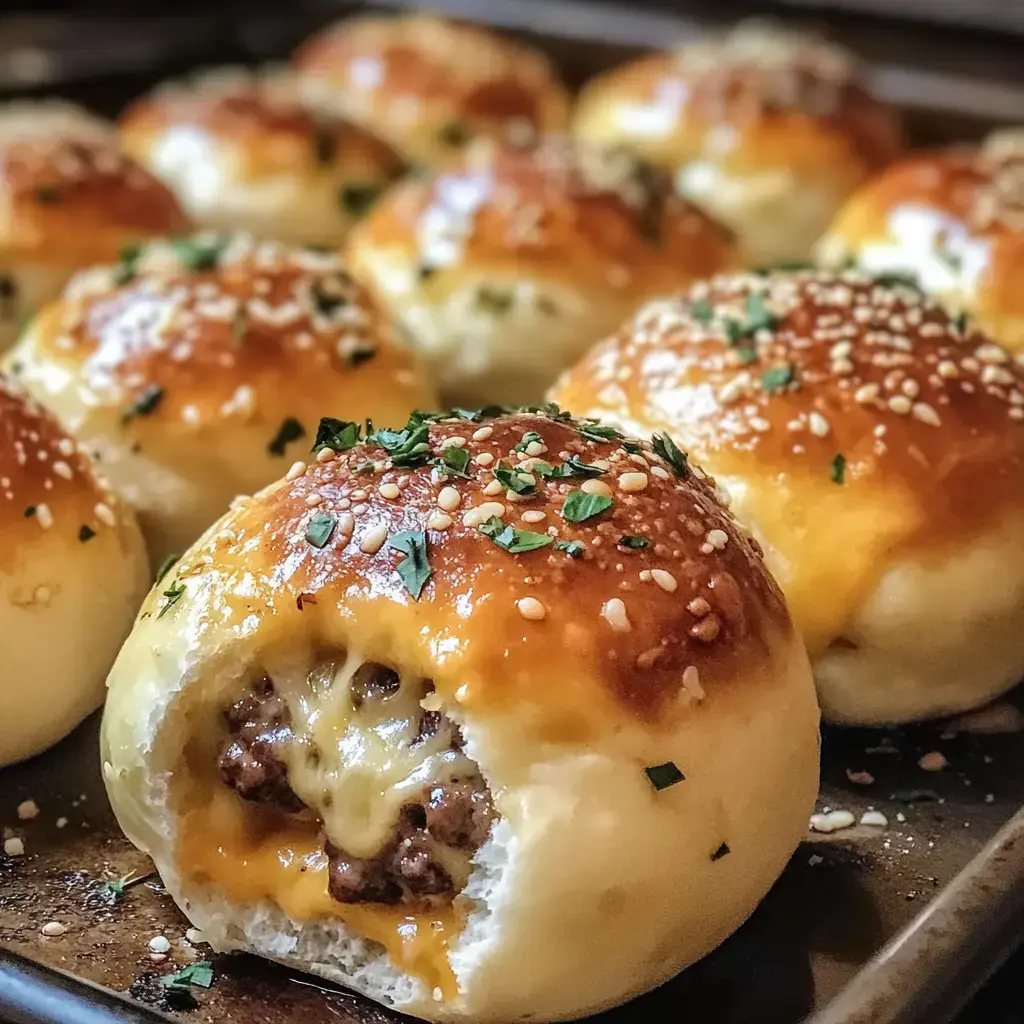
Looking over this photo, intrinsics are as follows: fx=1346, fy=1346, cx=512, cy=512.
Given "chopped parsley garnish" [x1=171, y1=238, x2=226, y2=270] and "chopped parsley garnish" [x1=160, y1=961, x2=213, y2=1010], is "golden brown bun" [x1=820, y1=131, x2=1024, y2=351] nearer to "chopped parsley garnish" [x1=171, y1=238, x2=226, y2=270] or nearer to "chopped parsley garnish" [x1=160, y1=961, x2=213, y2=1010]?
"chopped parsley garnish" [x1=171, y1=238, x2=226, y2=270]

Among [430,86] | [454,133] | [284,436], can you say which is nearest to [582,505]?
[284,436]

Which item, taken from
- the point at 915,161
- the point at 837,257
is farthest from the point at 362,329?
the point at 915,161

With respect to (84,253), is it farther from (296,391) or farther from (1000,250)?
(1000,250)

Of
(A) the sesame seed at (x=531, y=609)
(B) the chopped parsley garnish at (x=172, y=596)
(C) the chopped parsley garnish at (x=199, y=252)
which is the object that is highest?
(A) the sesame seed at (x=531, y=609)

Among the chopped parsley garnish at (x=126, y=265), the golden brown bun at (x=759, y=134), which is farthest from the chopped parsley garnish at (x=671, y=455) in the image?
the golden brown bun at (x=759, y=134)

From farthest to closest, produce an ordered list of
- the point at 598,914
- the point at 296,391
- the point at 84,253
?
the point at 84,253 → the point at 296,391 → the point at 598,914

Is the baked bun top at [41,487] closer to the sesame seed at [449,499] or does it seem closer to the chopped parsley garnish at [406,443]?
the chopped parsley garnish at [406,443]

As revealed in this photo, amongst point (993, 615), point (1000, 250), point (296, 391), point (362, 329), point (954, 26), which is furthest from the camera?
point (954, 26)
